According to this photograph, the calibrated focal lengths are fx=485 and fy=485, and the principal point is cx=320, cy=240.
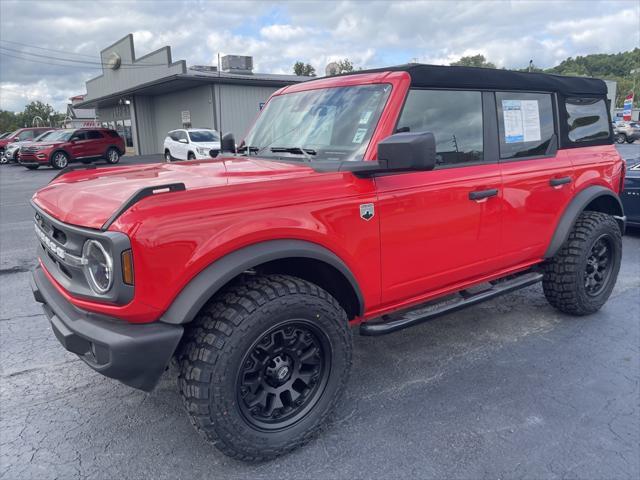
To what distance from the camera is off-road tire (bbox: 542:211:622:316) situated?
13.0 feet

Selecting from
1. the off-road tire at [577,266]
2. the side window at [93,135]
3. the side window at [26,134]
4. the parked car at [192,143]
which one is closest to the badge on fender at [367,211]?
the off-road tire at [577,266]

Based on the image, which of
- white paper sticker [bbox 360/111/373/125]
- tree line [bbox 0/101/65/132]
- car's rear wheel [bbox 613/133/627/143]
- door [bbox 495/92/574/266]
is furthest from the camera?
tree line [bbox 0/101/65/132]

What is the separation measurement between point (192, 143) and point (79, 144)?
6.15 m

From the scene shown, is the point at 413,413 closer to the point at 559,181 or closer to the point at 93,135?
the point at 559,181

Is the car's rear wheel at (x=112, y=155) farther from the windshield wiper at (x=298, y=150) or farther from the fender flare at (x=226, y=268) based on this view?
the fender flare at (x=226, y=268)

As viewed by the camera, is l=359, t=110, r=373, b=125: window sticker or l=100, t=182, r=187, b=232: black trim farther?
l=359, t=110, r=373, b=125: window sticker

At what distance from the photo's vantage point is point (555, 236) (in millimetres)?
3818

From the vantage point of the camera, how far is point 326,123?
312 cm

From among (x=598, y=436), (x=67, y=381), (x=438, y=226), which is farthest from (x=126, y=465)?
(x=598, y=436)

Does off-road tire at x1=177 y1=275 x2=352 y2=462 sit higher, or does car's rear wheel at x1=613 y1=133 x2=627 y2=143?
car's rear wheel at x1=613 y1=133 x2=627 y2=143

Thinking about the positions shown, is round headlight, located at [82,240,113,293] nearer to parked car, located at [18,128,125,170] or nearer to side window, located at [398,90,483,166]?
side window, located at [398,90,483,166]

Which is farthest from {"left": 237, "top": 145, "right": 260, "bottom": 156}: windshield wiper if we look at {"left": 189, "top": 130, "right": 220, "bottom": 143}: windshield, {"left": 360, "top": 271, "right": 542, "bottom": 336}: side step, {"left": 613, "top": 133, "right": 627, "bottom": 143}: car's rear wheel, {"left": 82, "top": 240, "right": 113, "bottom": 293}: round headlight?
{"left": 613, "top": 133, "right": 627, "bottom": 143}: car's rear wheel

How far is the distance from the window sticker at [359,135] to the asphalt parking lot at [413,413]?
5.14 feet

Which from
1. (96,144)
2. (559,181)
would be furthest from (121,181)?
(96,144)
